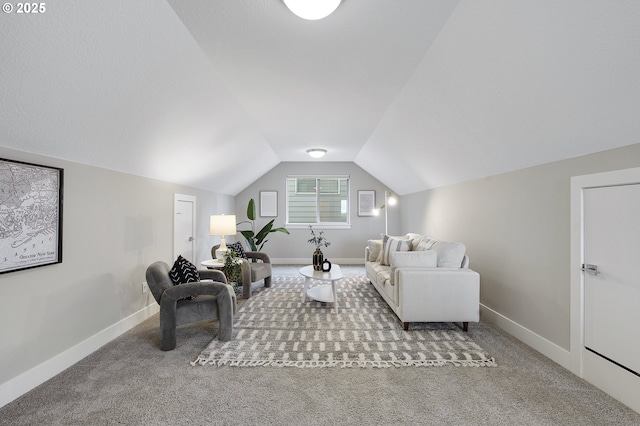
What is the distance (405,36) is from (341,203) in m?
5.26

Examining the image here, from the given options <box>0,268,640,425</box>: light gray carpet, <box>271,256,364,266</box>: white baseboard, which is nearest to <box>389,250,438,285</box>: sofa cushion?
<box>0,268,640,425</box>: light gray carpet

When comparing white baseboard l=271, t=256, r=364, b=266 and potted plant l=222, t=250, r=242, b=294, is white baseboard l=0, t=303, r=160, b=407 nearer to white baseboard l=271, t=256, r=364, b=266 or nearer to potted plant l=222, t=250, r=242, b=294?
potted plant l=222, t=250, r=242, b=294

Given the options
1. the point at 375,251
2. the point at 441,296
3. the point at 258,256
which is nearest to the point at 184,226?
the point at 258,256

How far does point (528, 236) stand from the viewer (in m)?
2.75

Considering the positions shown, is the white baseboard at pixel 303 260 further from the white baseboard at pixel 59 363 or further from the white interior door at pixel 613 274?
the white interior door at pixel 613 274

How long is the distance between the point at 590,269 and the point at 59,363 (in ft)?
13.5

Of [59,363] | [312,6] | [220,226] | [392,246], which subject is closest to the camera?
[312,6]

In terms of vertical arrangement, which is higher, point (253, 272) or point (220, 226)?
point (220, 226)

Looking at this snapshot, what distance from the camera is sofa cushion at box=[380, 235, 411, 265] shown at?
423cm

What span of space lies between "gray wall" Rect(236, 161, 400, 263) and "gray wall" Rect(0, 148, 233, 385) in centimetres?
343

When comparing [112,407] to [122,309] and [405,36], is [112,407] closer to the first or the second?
[122,309]

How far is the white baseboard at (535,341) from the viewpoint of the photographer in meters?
2.28

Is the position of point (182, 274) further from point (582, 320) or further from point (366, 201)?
point (366, 201)

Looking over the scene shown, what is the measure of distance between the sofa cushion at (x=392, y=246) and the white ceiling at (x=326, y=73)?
1.36 meters
